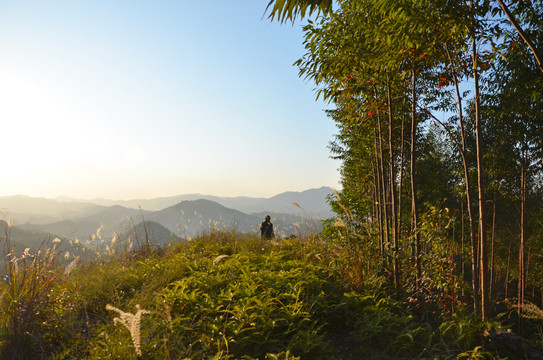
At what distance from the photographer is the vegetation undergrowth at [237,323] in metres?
2.92

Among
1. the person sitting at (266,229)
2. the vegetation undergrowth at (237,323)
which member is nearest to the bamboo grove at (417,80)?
the vegetation undergrowth at (237,323)

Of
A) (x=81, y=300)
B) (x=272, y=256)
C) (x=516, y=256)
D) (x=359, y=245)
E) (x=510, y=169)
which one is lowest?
(x=516, y=256)

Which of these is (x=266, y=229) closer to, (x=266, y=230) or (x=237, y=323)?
(x=266, y=230)

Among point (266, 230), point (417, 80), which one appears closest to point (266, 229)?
point (266, 230)

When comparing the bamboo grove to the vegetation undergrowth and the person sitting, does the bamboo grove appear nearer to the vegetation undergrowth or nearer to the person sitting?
the vegetation undergrowth

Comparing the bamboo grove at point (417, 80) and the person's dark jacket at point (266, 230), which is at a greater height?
the bamboo grove at point (417, 80)

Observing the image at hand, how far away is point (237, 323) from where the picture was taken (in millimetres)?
3162

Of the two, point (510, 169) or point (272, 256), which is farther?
point (510, 169)

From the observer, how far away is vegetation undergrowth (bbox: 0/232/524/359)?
292cm

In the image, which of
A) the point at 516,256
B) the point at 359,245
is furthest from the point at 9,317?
the point at 516,256

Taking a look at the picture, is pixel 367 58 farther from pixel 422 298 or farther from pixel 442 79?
pixel 422 298

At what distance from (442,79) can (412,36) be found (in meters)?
0.91

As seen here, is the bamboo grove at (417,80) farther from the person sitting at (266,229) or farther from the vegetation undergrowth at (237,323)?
→ the person sitting at (266,229)

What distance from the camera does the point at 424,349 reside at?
2898 millimetres
